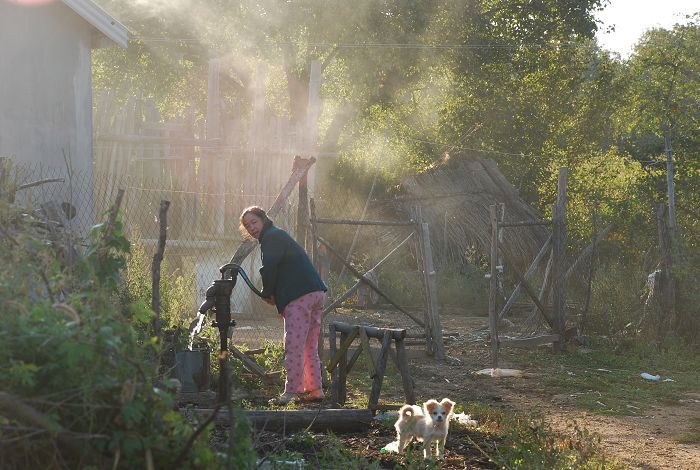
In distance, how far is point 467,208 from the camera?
22016 millimetres

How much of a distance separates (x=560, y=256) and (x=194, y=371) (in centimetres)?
640

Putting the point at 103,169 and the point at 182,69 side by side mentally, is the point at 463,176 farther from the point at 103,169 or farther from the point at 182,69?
the point at 182,69

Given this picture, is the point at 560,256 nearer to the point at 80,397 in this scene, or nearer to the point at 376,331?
the point at 376,331

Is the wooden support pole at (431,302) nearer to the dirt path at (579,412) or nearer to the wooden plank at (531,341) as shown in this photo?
the dirt path at (579,412)

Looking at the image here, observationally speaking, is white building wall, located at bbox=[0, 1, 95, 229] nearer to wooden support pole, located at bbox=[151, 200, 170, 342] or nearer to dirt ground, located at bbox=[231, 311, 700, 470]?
dirt ground, located at bbox=[231, 311, 700, 470]

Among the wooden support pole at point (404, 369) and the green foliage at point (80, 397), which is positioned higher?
the green foliage at point (80, 397)

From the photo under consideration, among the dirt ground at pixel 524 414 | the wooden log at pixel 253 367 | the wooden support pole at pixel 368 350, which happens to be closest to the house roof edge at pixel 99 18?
the wooden log at pixel 253 367

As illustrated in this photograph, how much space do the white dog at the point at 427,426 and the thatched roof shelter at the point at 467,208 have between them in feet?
45.9

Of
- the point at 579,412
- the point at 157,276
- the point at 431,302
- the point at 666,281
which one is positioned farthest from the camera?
the point at 666,281

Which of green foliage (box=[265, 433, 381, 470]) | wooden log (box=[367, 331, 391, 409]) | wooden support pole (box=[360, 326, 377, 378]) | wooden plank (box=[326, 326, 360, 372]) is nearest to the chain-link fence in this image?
wooden plank (box=[326, 326, 360, 372])

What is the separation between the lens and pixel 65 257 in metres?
5.29

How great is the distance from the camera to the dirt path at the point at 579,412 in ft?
24.6

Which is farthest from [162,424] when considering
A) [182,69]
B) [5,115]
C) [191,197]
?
[182,69]

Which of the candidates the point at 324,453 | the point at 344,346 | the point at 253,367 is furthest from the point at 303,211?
the point at 324,453
